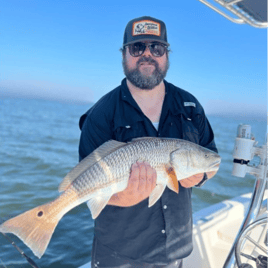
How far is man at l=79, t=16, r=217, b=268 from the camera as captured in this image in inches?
86.3

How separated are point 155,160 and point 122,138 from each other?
387 millimetres

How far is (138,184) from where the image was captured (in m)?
2.02

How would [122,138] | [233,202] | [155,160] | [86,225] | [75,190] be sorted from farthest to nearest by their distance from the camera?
[86,225]
[233,202]
[122,138]
[155,160]
[75,190]

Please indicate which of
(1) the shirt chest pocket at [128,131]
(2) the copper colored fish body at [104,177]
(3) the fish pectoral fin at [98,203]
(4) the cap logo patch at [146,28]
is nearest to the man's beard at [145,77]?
(4) the cap logo patch at [146,28]

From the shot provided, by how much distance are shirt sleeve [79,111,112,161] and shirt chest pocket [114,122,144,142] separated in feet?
0.27

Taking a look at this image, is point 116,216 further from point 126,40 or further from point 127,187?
point 126,40

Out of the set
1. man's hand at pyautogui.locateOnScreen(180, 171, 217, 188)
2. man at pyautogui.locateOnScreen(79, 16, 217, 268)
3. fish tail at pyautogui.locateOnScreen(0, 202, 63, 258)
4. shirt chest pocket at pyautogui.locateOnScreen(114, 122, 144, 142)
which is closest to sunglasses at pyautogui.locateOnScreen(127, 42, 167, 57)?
man at pyautogui.locateOnScreen(79, 16, 217, 268)

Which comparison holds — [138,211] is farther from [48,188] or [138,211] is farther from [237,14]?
[48,188]

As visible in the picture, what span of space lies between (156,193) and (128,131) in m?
0.60

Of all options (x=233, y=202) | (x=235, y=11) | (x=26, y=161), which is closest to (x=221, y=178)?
(x=233, y=202)

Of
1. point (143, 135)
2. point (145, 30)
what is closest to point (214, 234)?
point (143, 135)

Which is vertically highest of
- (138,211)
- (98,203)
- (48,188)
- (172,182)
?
(172,182)

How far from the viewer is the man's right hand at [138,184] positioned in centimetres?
201

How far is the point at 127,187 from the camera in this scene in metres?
2.06
